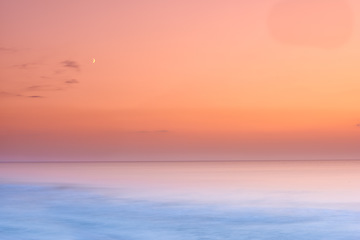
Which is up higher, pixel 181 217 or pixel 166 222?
pixel 181 217

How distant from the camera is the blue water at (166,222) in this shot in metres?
15.5

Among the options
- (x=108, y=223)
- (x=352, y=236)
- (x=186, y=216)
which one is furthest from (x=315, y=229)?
(x=108, y=223)

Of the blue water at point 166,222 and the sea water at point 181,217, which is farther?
the sea water at point 181,217

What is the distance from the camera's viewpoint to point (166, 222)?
18.2 m

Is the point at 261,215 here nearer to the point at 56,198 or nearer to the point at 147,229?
the point at 147,229

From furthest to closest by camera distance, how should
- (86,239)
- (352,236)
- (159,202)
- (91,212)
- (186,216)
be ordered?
(159,202) → (91,212) → (186,216) → (352,236) → (86,239)

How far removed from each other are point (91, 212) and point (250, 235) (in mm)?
8363

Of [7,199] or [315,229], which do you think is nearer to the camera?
[315,229]

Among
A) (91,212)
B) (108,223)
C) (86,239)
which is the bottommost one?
(86,239)

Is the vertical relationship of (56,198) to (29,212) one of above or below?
above

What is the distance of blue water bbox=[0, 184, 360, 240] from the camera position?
1549 centimetres

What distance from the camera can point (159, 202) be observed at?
25.8 metres

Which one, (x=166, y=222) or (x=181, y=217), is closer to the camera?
(x=166, y=222)

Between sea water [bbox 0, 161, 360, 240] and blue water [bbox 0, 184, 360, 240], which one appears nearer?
blue water [bbox 0, 184, 360, 240]
